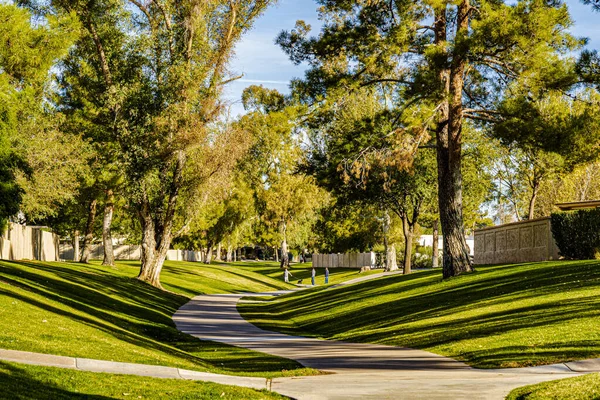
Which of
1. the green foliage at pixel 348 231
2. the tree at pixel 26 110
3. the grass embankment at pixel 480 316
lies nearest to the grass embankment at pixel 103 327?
the grass embankment at pixel 480 316

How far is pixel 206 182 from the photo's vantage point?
37938 millimetres

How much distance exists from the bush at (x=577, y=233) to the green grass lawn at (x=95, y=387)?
21.9 meters

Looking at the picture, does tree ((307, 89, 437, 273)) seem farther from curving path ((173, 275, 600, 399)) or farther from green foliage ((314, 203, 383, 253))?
green foliage ((314, 203, 383, 253))

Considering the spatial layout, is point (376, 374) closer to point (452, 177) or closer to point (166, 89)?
point (452, 177)

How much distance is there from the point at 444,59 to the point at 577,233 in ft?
34.9

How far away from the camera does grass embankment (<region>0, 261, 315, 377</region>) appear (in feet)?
43.3

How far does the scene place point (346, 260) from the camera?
8475cm

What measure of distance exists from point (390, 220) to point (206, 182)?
30.2m

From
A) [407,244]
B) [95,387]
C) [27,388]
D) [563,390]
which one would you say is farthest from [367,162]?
[407,244]

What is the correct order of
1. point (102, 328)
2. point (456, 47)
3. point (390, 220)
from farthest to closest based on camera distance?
point (390, 220), point (456, 47), point (102, 328)

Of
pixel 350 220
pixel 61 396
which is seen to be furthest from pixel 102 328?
pixel 350 220

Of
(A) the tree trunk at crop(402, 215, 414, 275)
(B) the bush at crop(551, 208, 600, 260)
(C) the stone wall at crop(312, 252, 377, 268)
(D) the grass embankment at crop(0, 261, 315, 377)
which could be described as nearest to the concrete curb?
(D) the grass embankment at crop(0, 261, 315, 377)

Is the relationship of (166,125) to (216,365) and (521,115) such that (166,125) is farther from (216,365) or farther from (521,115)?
(216,365)

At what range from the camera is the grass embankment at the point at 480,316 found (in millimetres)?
13953
